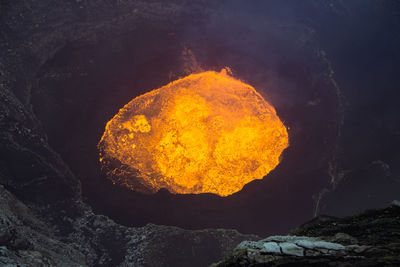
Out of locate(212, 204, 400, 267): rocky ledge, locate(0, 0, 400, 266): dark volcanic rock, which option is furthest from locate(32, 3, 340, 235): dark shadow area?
locate(212, 204, 400, 267): rocky ledge

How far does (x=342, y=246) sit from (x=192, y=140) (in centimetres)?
Result: 431

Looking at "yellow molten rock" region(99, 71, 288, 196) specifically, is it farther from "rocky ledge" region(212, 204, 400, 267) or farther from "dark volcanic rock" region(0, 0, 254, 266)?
"rocky ledge" region(212, 204, 400, 267)

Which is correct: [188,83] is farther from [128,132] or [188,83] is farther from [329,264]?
[329,264]

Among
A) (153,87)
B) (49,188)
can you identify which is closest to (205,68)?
(153,87)

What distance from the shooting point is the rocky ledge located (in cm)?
224

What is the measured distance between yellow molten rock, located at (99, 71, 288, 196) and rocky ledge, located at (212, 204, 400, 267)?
325 cm

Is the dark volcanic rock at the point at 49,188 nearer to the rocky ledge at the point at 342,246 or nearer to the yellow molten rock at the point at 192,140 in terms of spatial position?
the yellow molten rock at the point at 192,140

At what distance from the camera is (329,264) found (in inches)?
87.1

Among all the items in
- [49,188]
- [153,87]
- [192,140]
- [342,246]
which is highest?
[153,87]

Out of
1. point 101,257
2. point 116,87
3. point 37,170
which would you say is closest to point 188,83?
point 116,87

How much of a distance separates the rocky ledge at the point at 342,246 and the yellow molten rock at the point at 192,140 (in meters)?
3.25

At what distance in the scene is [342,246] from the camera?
250 centimetres

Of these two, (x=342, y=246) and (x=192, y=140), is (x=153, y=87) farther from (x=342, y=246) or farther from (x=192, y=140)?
(x=342, y=246)

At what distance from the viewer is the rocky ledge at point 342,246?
7.36 feet
